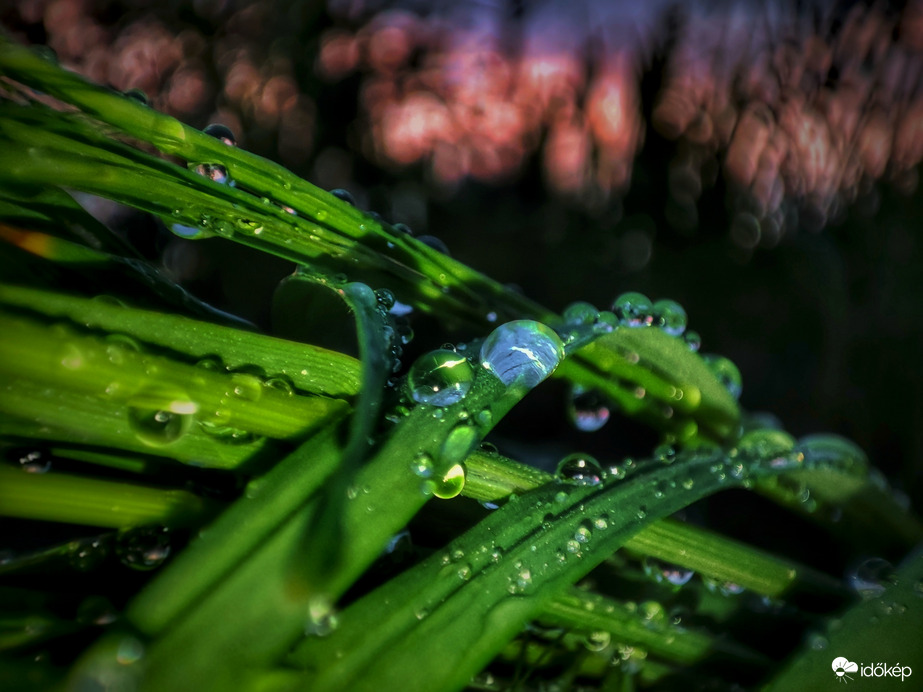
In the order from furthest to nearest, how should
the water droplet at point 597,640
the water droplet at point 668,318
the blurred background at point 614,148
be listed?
the blurred background at point 614,148 < the water droplet at point 668,318 < the water droplet at point 597,640

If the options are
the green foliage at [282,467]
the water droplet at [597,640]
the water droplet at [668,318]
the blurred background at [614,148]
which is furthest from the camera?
the blurred background at [614,148]

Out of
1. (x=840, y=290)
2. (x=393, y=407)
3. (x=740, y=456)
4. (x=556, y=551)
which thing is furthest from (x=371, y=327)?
(x=840, y=290)

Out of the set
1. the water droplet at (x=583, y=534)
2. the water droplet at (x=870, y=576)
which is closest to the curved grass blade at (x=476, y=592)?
the water droplet at (x=583, y=534)

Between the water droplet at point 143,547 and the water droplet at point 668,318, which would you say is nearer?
the water droplet at point 143,547

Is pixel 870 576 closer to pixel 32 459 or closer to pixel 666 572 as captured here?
pixel 666 572

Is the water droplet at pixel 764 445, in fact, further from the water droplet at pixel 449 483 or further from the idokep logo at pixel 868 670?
the water droplet at pixel 449 483

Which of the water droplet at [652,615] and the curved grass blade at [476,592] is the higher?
the curved grass blade at [476,592]
